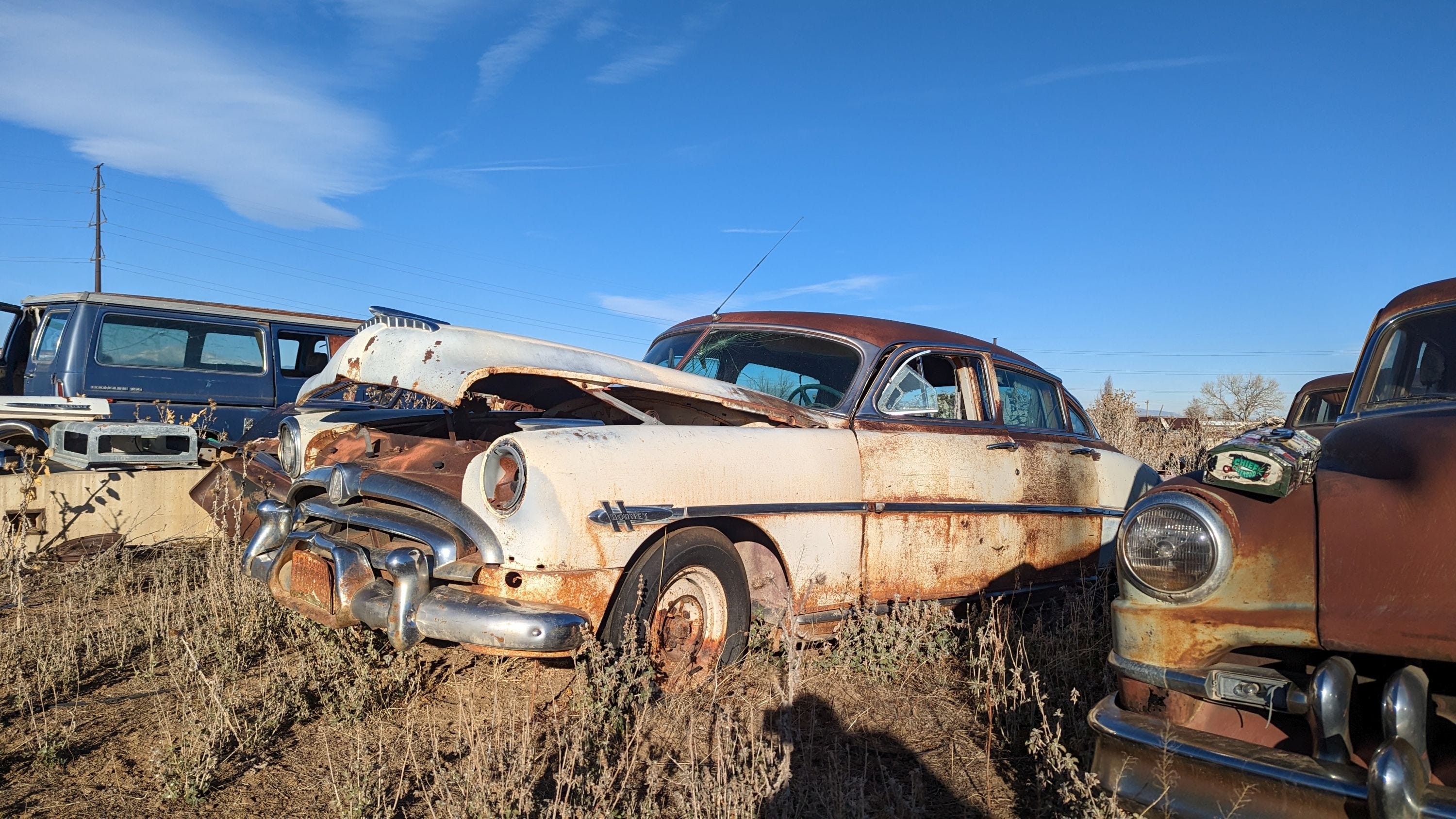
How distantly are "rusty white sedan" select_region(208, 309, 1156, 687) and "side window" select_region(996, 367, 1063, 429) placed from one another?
0.02 m

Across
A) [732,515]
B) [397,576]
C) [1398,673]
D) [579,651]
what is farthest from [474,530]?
[1398,673]

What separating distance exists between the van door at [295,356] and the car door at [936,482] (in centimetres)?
688

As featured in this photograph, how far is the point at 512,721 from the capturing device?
2.87 m

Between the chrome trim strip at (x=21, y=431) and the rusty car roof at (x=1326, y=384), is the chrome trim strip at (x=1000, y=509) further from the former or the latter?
the chrome trim strip at (x=21, y=431)

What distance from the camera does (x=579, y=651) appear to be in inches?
115

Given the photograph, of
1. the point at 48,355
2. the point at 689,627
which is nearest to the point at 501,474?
the point at 689,627

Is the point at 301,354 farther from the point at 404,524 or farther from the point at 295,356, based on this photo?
the point at 404,524

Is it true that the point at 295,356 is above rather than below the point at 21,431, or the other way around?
above

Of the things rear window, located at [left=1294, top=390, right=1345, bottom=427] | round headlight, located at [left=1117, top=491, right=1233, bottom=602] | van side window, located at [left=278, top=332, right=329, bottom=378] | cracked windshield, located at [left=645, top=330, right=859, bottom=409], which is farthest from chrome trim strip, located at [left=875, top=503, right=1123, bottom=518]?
van side window, located at [left=278, top=332, right=329, bottom=378]

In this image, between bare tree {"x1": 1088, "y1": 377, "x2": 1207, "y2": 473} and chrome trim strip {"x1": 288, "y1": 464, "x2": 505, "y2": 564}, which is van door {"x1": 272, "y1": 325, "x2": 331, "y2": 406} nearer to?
chrome trim strip {"x1": 288, "y1": 464, "x2": 505, "y2": 564}

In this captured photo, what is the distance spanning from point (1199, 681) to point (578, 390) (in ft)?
8.65

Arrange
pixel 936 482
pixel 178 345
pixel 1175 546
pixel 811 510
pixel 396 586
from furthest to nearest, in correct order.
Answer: pixel 178 345
pixel 936 482
pixel 811 510
pixel 396 586
pixel 1175 546

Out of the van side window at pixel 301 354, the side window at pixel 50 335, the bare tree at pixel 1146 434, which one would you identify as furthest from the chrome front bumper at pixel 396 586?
the bare tree at pixel 1146 434

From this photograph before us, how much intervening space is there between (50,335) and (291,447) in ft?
21.6
